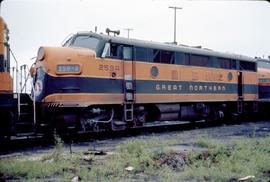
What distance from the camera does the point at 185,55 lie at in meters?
16.5

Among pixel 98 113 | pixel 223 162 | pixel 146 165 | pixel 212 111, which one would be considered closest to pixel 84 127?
pixel 98 113

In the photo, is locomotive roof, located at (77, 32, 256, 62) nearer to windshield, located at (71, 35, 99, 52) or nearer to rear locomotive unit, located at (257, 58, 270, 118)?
windshield, located at (71, 35, 99, 52)

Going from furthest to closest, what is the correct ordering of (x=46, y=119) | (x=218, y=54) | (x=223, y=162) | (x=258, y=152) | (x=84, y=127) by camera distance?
(x=218, y=54) → (x=84, y=127) → (x=46, y=119) → (x=258, y=152) → (x=223, y=162)

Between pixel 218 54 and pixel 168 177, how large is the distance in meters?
12.9

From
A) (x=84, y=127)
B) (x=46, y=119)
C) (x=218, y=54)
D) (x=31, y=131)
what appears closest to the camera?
(x=31, y=131)

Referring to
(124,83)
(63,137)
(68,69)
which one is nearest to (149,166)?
(68,69)

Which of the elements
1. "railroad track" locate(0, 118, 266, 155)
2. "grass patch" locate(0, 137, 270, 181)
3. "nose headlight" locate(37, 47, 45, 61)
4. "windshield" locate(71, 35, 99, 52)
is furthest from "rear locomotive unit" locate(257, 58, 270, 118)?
"nose headlight" locate(37, 47, 45, 61)

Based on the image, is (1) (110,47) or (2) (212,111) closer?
(1) (110,47)

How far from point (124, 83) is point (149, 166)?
6686mm

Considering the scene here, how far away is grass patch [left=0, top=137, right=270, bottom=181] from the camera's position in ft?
21.9

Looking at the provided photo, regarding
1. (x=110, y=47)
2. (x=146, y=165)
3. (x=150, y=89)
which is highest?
(x=110, y=47)

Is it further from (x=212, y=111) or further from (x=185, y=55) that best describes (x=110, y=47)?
(x=212, y=111)

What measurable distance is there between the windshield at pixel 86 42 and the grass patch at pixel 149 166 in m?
5.26

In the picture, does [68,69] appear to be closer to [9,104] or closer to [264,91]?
[9,104]
